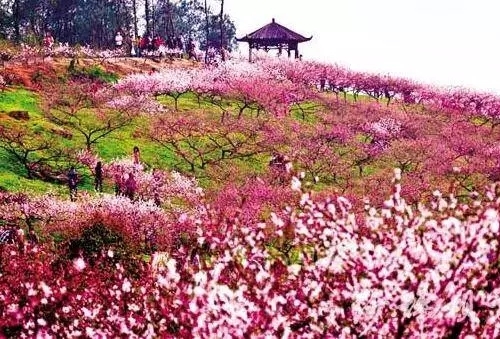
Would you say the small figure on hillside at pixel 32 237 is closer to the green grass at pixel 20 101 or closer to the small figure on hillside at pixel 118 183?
the small figure on hillside at pixel 118 183

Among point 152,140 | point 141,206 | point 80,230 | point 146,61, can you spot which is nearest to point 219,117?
point 152,140

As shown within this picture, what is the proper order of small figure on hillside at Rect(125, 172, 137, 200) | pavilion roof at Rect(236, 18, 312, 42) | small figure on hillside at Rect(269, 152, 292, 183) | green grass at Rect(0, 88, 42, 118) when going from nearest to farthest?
small figure on hillside at Rect(125, 172, 137, 200) < small figure on hillside at Rect(269, 152, 292, 183) < green grass at Rect(0, 88, 42, 118) < pavilion roof at Rect(236, 18, 312, 42)

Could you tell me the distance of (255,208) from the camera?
34750 mm

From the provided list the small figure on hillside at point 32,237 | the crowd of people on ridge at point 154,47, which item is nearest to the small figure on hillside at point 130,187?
the small figure on hillside at point 32,237

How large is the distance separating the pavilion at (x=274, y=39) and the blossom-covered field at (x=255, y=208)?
15.2ft

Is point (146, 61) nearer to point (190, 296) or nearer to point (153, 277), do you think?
point (153, 277)

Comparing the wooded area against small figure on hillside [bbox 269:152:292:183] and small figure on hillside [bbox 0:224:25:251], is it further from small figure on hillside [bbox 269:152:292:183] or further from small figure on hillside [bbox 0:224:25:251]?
small figure on hillside [bbox 0:224:25:251]

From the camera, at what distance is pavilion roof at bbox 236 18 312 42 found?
75875 mm

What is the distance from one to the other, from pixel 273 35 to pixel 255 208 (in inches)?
1779

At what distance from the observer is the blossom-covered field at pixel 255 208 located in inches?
453

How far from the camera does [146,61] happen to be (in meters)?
69.0

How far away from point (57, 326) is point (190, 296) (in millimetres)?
4847

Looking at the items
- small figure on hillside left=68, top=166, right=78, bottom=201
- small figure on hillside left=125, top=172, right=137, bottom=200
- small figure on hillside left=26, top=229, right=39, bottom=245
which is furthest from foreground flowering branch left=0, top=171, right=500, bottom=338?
small figure on hillside left=68, top=166, right=78, bottom=201

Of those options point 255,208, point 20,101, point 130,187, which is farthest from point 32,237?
point 20,101
